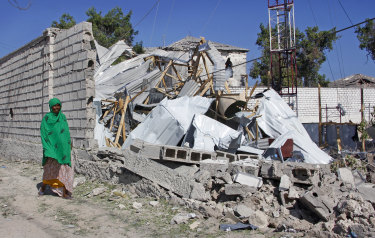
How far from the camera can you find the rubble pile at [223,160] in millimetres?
4262

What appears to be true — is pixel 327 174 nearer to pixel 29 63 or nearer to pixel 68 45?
pixel 68 45

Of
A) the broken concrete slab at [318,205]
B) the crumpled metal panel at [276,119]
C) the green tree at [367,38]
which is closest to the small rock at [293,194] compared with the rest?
the broken concrete slab at [318,205]

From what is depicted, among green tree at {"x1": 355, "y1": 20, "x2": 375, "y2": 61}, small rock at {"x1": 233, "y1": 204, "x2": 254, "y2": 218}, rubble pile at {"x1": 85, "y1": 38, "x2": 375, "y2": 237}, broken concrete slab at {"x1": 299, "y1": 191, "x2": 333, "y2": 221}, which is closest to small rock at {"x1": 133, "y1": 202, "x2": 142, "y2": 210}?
rubble pile at {"x1": 85, "y1": 38, "x2": 375, "y2": 237}

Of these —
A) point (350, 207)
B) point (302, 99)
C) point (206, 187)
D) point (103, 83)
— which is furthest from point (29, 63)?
point (302, 99)

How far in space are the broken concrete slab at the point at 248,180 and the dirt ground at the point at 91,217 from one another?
0.82m

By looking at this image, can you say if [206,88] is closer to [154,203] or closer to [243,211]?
[154,203]

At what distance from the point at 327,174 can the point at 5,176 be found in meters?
6.39

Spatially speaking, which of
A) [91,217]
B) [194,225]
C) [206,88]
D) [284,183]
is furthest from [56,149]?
[206,88]

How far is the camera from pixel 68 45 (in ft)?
26.8

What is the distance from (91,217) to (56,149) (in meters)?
1.29

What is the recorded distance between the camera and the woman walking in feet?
17.4

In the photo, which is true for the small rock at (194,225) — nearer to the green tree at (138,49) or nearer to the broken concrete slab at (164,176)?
the broken concrete slab at (164,176)

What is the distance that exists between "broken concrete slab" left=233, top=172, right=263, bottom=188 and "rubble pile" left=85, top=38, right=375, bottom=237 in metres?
0.01

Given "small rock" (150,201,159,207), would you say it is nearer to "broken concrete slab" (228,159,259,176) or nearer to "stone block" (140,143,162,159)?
"stone block" (140,143,162,159)
